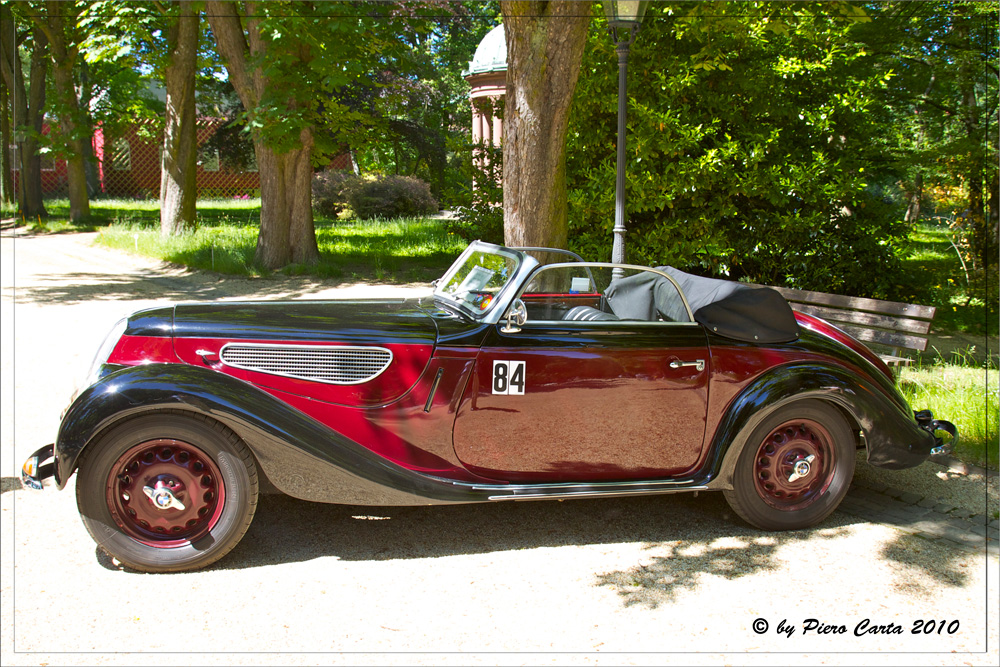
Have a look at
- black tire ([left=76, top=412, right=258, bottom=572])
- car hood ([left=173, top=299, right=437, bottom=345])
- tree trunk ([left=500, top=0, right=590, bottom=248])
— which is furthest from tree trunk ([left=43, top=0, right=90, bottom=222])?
black tire ([left=76, top=412, right=258, bottom=572])

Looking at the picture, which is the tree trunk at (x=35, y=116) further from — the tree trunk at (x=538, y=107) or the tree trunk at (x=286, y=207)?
the tree trunk at (x=538, y=107)

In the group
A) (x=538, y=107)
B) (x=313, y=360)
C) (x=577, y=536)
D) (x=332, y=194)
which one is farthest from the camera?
(x=332, y=194)

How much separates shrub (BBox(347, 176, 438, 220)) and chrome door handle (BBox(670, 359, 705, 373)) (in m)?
22.3

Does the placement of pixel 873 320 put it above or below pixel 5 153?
below

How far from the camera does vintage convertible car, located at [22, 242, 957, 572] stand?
A: 145 inches

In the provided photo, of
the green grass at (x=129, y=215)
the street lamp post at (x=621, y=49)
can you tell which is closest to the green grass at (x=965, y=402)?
the street lamp post at (x=621, y=49)

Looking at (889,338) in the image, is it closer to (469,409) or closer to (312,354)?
(469,409)

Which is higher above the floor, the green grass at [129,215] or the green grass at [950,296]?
the green grass at [129,215]

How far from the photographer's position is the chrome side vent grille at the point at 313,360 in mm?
3869

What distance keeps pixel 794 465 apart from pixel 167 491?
10.8 ft

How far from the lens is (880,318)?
23.1 ft

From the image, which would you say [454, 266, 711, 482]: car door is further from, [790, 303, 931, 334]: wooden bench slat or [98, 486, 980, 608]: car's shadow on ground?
[790, 303, 931, 334]: wooden bench slat

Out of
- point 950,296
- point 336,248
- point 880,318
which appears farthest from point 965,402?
point 336,248

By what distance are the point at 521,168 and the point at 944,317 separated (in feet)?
23.4
